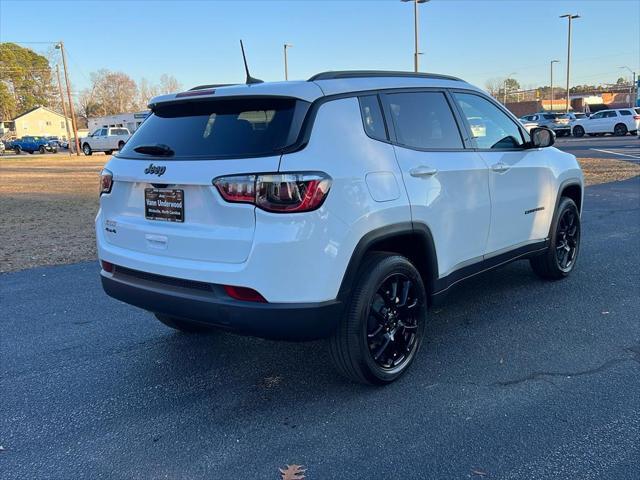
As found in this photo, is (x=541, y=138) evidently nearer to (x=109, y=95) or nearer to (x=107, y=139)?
(x=107, y=139)

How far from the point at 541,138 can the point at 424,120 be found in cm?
151

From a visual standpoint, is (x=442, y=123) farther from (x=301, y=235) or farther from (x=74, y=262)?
(x=74, y=262)

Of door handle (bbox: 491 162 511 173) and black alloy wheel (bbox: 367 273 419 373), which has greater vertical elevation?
door handle (bbox: 491 162 511 173)

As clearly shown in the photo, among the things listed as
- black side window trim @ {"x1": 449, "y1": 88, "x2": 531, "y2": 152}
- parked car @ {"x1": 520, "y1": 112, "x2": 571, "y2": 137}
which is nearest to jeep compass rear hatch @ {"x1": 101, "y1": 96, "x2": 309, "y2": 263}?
black side window trim @ {"x1": 449, "y1": 88, "x2": 531, "y2": 152}

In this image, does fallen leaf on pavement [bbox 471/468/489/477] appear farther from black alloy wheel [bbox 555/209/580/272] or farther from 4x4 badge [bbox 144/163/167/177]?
black alloy wheel [bbox 555/209/580/272]

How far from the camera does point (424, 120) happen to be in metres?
3.87

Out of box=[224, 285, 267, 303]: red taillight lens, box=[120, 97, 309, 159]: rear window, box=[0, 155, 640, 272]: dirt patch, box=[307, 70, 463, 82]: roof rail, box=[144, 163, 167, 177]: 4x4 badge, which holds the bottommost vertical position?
box=[0, 155, 640, 272]: dirt patch

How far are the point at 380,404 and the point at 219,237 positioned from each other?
4.49ft

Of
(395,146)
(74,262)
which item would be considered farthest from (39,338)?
(395,146)

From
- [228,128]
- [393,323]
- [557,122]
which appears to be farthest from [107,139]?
[393,323]

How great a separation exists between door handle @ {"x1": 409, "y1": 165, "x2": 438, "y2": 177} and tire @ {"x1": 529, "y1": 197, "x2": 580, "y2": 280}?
7.07 ft

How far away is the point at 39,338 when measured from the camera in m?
4.42

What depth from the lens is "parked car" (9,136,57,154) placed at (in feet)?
170

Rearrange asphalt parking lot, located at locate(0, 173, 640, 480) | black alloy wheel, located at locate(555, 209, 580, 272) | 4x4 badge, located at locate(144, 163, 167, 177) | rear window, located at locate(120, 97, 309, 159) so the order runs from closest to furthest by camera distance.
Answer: asphalt parking lot, located at locate(0, 173, 640, 480), rear window, located at locate(120, 97, 309, 159), 4x4 badge, located at locate(144, 163, 167, 177), black alloy wheel, located at locate(555, 209, 580, 272)
